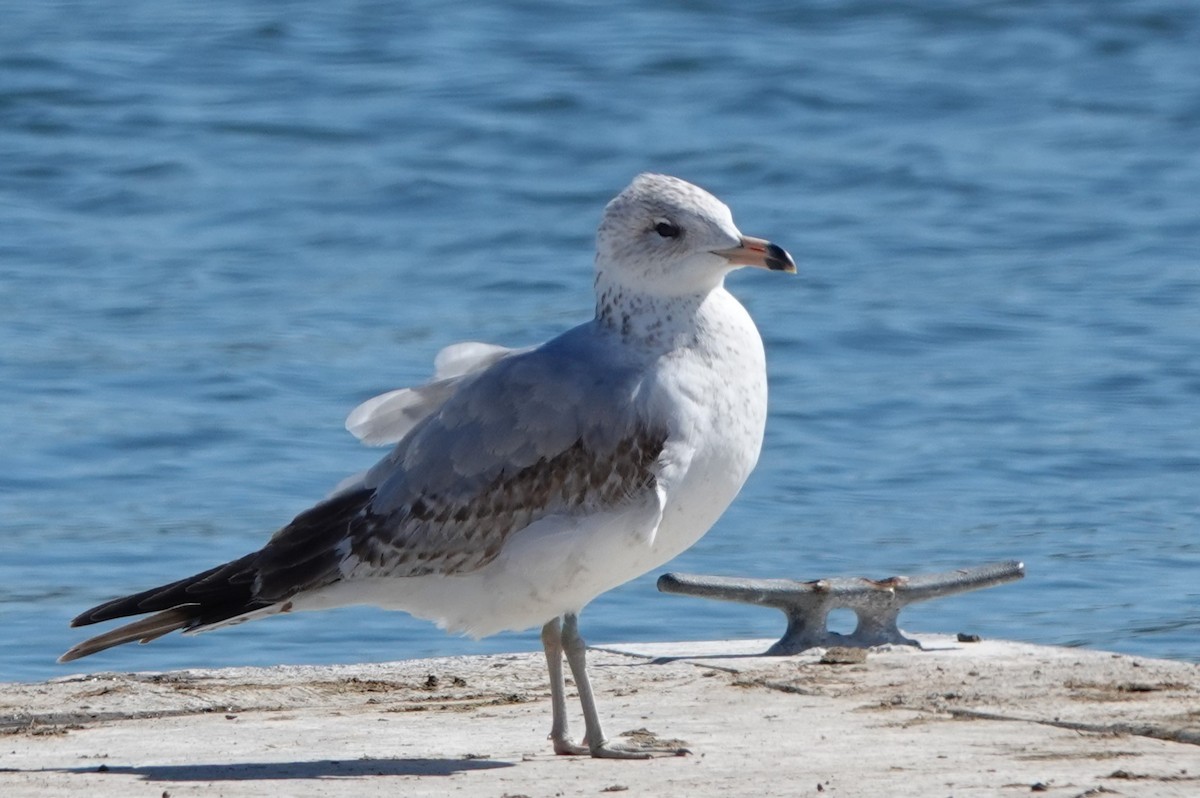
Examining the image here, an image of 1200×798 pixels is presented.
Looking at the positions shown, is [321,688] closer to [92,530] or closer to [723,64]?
[92,530]

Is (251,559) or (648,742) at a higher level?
(251,559)

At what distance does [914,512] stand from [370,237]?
622 cm

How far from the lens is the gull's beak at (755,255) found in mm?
5410

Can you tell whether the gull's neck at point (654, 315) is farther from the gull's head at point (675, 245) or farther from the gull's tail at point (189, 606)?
the gull's tail at point (189, 606)

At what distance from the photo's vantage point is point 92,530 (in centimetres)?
938

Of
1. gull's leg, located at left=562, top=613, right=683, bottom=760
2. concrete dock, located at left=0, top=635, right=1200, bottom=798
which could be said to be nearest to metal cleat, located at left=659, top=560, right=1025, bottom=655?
concrete dock, located at left=0, top=635, right=1200, bottom=798

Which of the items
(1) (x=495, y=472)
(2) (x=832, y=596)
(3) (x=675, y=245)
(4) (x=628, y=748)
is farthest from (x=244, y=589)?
(2) (x=832, y=596)

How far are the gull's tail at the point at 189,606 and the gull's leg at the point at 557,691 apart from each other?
67 centimetres

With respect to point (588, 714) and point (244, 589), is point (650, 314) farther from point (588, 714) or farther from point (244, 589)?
point (244, 589)

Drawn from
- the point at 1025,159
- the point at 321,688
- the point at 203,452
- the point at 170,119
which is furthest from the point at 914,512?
the point at 170,119

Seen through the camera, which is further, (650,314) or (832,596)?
(832,596)

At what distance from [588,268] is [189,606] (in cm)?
849

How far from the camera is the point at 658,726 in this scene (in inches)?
219

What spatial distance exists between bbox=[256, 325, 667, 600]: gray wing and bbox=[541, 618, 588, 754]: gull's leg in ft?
0.99
